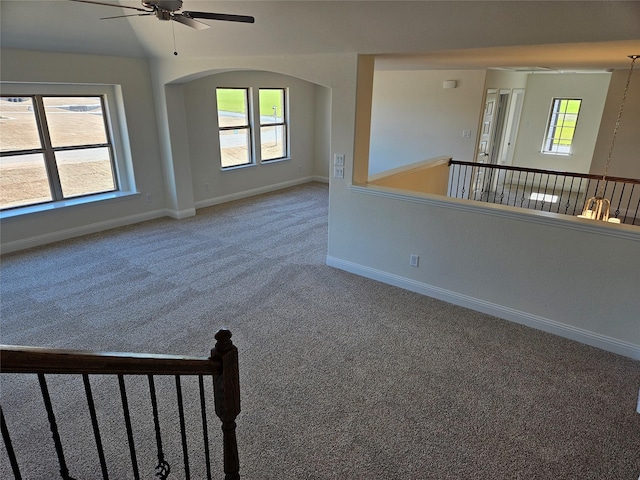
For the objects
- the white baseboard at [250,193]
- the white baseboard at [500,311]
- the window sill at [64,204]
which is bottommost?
the white baseboard at [500,311]

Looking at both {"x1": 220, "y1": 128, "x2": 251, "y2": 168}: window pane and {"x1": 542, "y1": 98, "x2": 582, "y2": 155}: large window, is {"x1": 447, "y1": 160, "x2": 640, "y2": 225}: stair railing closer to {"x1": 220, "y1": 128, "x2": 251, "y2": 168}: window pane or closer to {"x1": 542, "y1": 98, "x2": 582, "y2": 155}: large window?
{"x1": 542, "y1": 98, "x2": 582, "y2": 155}: large window

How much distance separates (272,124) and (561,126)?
648 cm

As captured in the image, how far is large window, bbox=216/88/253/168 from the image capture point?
23.0 ft

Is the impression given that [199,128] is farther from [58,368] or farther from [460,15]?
[58,368]

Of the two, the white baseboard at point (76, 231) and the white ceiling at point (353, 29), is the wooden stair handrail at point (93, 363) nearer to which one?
the white ceiling at point (353, 29)

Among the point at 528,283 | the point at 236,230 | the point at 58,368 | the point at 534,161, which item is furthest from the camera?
the point at 534,161

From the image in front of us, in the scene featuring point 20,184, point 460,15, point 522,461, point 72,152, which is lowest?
point 522,461

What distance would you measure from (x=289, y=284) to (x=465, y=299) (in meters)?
1.79

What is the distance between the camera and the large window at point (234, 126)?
7.00 meters

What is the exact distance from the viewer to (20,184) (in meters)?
5.01

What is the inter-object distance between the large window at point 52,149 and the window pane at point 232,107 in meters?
1.98

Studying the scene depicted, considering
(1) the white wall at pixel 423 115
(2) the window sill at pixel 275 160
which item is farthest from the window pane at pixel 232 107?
(1) the white wall at pixel 423 115

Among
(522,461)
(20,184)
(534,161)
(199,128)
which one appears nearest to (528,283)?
(522,461)

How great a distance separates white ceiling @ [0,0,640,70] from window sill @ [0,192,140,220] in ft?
6.18
